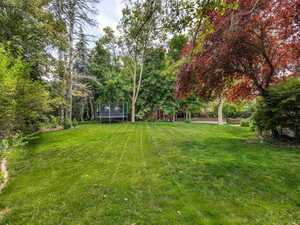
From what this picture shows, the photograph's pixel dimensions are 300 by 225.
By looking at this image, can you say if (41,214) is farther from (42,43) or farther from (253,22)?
(42,43)

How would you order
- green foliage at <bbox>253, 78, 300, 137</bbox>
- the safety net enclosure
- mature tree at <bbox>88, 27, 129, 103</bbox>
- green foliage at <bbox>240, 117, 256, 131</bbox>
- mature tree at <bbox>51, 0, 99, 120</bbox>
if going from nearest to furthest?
green foliage at <bbox>253, 78, 300, 137</bbox>, green foliage at <bbox>240, 117, 256, 131</bbox>, mature tree at <bbox>51, 0, 99, 120</bbox>, the safety net enclosure, mature tree at <bbox>88, 27, 129, 103</bbox>

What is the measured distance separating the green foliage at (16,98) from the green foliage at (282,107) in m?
7.48

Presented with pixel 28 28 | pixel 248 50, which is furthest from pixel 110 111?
pixel 248 50

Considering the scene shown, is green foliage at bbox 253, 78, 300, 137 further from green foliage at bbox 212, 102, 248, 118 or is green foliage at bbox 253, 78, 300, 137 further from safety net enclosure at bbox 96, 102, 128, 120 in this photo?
green foliage at bbox 212, 102, 248, 118

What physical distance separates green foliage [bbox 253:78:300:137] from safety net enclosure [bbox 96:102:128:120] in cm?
1162

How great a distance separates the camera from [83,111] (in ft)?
57.0

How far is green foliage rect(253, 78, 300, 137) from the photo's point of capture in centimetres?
409

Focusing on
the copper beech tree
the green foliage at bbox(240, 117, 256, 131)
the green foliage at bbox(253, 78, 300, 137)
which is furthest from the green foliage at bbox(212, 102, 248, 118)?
the green foliage at bbox(253, 78, 300, 137)

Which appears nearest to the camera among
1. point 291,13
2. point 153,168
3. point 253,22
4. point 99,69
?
point 153,168

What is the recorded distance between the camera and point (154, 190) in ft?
6.98

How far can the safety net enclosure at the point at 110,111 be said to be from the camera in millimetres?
13686

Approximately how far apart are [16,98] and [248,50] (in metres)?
7.98

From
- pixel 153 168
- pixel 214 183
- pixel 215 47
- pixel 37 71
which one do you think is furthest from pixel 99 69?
pixel 214 183

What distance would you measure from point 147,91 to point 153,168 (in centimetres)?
1338
